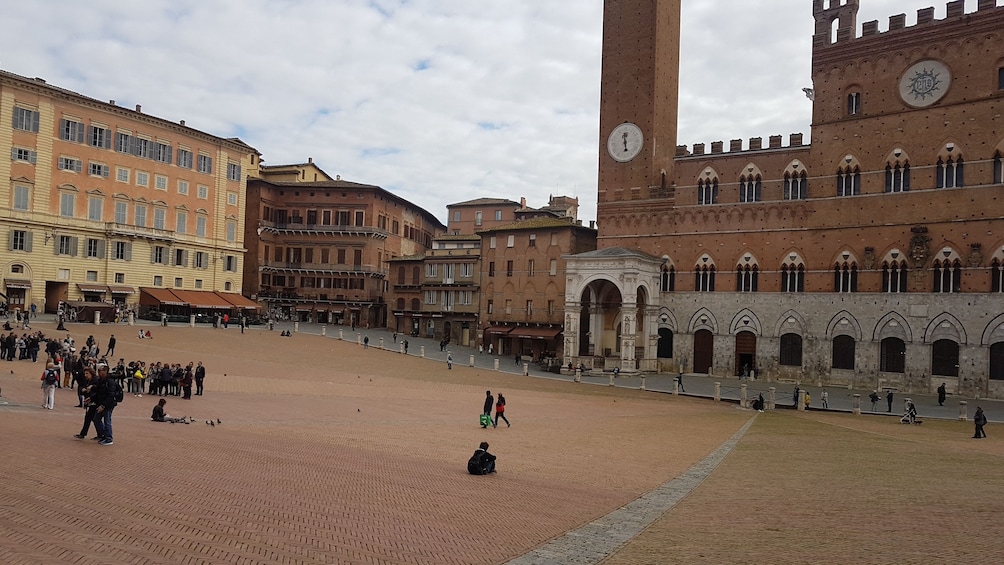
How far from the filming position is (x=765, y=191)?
4909cm

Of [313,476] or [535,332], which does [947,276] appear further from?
[313,476]

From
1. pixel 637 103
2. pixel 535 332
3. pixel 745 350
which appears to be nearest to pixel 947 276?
pixel 745 350

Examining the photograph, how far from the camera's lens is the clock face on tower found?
177 feet

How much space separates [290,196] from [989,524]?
70838mm

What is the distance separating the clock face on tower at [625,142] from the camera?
54062 mm

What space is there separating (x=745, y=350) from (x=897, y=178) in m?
14.1

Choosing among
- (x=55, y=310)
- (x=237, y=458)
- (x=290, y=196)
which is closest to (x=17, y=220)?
(x=55, y=310)

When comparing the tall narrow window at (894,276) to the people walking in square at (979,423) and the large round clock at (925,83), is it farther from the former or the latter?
the people walking in square at (979,423)

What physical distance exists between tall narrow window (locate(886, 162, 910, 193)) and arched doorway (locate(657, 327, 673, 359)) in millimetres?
16641

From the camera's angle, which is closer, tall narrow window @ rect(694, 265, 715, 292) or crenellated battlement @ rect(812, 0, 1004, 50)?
crenellated battlement @ rect(812, 0, 1004, 50)

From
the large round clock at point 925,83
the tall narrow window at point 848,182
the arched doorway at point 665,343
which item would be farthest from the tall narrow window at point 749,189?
the arched doorway at point 665,343

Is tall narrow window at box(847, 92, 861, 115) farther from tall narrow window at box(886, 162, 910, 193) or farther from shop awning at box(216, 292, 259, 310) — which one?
shop awning at box(216, 292, 259, 310)

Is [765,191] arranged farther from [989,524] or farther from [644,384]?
[989,524]

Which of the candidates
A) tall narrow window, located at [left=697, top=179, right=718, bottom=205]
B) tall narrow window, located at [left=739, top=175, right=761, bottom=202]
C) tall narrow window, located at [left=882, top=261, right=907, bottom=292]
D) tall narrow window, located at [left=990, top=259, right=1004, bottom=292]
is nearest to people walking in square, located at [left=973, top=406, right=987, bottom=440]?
tall narrow window, located at [left=990, top=259, right=1004, bottom=292]
